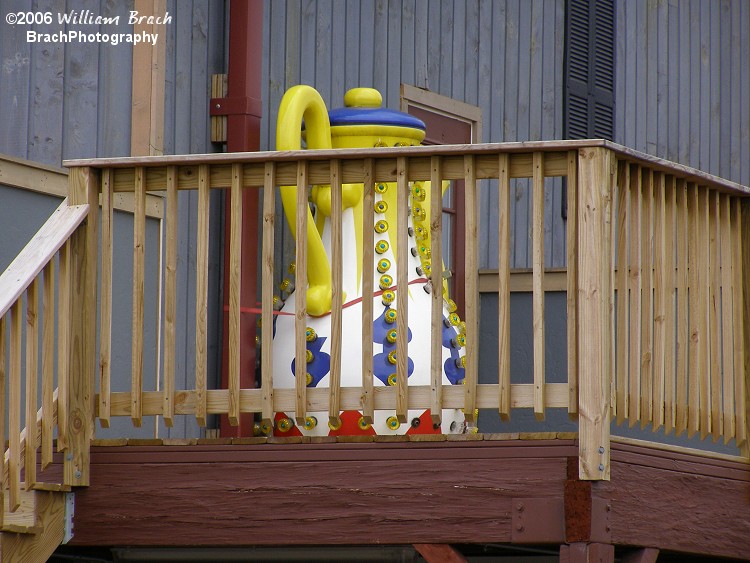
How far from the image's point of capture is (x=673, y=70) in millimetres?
10375

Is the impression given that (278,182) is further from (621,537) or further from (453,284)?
(453,284)

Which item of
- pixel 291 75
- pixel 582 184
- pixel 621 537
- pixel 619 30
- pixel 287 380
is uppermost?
pixel 619 30

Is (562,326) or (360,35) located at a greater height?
(360,35)

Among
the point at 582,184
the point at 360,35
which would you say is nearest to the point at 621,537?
the point at 582,184

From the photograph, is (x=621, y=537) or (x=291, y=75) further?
(x=291, y=75)

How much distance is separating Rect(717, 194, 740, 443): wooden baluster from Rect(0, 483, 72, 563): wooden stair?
8.80 ft

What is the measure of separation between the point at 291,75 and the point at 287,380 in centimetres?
186

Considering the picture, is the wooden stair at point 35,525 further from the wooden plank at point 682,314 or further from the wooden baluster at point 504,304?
the wooden plank at point 682,314

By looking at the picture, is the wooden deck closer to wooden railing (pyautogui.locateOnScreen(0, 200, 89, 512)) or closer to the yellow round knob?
wooden railing (pyautogui.locateOnScreen(0, 200, 89, 512))

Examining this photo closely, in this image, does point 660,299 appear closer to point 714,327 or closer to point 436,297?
point 714,327

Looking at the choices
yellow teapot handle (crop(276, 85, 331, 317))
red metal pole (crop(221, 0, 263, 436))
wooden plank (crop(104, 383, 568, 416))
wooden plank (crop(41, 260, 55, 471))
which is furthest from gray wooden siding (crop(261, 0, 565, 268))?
wooden plank (crop(41, 260, 55, 471))

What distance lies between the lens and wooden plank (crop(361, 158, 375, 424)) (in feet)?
17.6

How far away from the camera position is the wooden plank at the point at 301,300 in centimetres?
541

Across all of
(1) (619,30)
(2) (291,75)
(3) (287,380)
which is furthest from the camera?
(1) (619,30)
